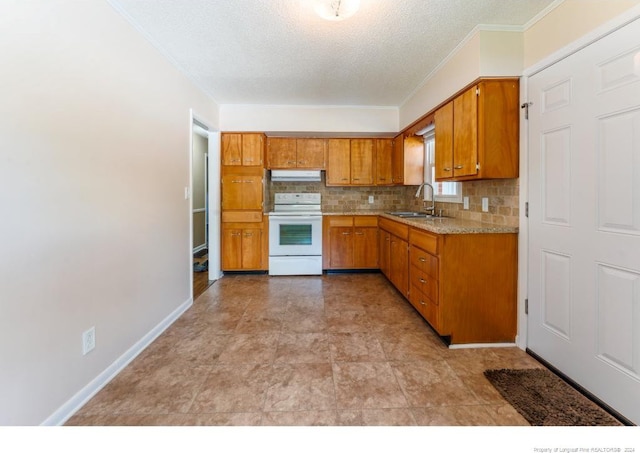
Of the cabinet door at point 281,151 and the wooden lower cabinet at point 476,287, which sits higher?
the cabinet door at point 281,151

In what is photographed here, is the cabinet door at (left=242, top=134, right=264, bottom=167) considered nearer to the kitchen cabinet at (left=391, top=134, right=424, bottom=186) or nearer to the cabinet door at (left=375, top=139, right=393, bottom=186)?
the cabinet door at (left=375, top=139, right=393, bottom=186)

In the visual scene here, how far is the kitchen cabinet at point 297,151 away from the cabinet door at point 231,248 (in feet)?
3.79

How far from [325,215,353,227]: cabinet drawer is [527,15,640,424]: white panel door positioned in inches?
97.7

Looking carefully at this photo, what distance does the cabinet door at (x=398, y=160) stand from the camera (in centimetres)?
411

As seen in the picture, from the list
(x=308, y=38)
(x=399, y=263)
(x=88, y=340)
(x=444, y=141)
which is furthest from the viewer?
(x=399, y=263)

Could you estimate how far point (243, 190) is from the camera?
4211mm

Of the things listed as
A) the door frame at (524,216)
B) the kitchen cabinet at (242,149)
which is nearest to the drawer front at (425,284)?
the door frame at (524,216)

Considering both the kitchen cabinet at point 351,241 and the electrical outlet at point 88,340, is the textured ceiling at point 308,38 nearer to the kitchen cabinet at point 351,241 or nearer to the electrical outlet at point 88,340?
the kitchen cabinet at point 351,241

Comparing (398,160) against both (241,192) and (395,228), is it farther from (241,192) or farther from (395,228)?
(241,192)

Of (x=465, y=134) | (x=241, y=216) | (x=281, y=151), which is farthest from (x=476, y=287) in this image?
(x=281, y=151)

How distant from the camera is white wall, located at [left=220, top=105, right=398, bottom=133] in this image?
404 centimetres

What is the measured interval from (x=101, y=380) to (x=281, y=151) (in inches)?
137

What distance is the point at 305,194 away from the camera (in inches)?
188
